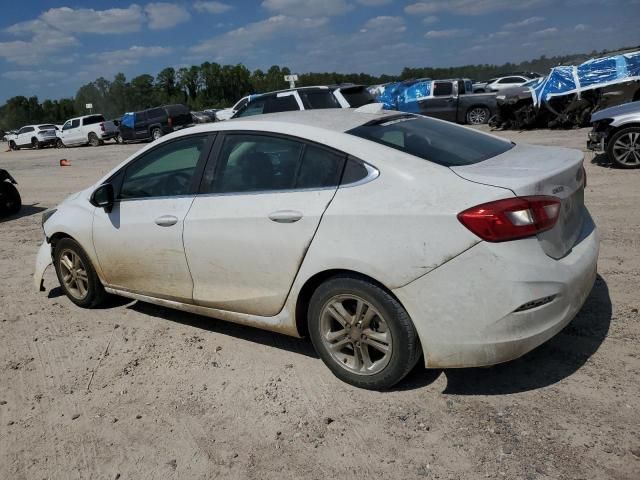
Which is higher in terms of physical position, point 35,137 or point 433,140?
point 433,140

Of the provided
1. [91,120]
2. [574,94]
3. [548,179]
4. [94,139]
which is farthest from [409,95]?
[548,179]

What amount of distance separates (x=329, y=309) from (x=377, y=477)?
38.1 inches

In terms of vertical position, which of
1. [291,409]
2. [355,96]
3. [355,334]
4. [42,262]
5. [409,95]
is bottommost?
[291,409]

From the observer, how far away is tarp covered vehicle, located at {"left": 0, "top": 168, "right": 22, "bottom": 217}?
1012 centimetres

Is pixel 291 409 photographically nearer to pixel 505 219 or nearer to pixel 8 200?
pixel 505 219

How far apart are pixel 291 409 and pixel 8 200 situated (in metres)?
9.30

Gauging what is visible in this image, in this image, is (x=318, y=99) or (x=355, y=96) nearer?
(x=318, y=99)

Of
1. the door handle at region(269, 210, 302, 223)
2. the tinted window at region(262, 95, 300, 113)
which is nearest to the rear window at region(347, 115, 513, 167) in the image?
the door handle at region(269, 210, 302, 223)

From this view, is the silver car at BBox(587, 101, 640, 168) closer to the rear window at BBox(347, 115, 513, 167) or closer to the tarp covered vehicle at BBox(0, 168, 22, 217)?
the rear window at BBox(347, 115, 513, 167)

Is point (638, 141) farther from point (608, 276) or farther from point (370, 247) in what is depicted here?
point (370, 247)

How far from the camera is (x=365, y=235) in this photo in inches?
113

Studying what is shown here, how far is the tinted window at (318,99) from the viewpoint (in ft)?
43.7

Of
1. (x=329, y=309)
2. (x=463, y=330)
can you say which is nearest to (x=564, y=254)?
(x=463, y=330)

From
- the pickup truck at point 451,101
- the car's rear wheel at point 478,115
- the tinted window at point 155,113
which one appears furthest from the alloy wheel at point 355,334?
the tinted window at point 155,113
